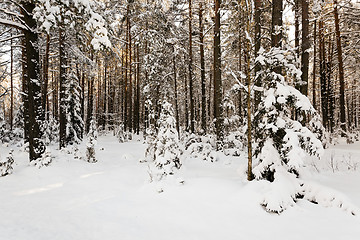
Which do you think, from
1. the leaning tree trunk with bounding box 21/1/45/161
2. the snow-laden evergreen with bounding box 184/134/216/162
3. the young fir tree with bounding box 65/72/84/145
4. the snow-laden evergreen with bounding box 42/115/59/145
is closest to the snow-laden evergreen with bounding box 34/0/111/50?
the leaning tree trunk with bounding box 21/1/45/161

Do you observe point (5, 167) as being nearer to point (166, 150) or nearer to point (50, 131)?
point (166, 150)

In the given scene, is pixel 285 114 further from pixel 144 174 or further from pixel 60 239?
pixel 60 239

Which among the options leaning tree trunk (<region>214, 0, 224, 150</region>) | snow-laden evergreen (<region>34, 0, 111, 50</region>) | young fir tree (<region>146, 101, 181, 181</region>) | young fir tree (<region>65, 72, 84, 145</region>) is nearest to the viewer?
young fir tree (<region>146, 101, 181, 181</region>)

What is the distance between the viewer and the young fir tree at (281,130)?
441 cm

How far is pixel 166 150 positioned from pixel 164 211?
79.9 inches

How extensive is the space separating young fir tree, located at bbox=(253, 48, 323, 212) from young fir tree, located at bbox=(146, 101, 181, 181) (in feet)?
7.80

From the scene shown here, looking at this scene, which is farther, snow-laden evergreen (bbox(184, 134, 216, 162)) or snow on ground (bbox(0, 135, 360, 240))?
snow-laden evergreen (bbox(184, 134, 216, 162))

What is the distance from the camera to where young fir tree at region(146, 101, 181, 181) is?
5.89m

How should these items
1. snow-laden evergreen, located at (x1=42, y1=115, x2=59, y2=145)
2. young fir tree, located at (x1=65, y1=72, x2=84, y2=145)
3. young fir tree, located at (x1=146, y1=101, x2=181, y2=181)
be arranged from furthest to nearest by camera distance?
1. young fir tree, located at (x1=65, y1=72, x2=84, y2=145)
2. snow-laden evergreen, located at (x1=42, y1=115, x2=59, y2=145)
3. young fir tree, located at (x1=146, y1=101, x2=181, y2=181)

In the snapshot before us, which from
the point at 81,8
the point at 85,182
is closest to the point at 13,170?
the point at 85,182

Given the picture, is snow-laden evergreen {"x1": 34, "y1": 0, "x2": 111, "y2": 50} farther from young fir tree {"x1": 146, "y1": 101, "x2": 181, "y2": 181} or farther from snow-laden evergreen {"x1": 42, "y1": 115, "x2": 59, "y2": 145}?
snow-laden evergreen {"x1": 42, "y1": 115, "x2": 59, "y2": 145}

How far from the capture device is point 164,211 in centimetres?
441

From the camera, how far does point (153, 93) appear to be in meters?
17.5

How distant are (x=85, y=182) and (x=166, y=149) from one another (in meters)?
2.71
